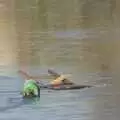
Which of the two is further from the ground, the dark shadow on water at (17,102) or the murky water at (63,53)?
the murky water at (63,53)

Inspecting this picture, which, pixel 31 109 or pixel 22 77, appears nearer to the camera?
pixel 31 109

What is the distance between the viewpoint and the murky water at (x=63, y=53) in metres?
0.98

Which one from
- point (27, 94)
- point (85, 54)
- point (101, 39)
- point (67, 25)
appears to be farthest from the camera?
point (67, 25)

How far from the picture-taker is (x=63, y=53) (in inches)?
52.6

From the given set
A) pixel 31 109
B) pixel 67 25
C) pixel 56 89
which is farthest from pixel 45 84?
pixel 67 25

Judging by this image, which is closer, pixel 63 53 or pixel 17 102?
pixel 17 102

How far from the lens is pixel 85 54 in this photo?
132 centimetres

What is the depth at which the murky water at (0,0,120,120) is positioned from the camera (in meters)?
0.98

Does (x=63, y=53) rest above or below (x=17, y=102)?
above

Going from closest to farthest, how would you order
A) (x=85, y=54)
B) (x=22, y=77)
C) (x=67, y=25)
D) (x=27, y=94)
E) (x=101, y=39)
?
(x=27, y=94) < (x=22, y=77) < (x=85, y=54) < (x=101, y=39) < (x=67, y=25)

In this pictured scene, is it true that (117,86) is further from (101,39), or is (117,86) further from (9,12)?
(9,12)

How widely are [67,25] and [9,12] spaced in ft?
0.83

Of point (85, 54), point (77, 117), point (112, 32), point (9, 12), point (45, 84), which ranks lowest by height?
point (77, 117)

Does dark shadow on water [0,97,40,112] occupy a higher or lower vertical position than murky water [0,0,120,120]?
lower
